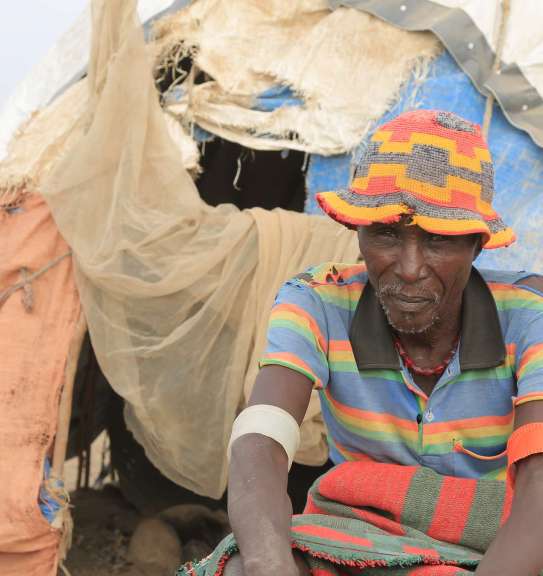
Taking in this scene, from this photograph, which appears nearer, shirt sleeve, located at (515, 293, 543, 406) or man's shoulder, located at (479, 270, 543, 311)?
shirt sleeve, located at (515, 293, 543, 406)

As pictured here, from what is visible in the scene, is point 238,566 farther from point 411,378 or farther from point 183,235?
point 183,235

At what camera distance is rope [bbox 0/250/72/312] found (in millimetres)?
3375

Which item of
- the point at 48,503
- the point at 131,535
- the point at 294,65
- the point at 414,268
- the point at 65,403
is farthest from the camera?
the point at 131,535

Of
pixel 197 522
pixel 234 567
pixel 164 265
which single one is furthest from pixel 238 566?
pixel 197 522

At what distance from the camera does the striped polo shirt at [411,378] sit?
1.83 m

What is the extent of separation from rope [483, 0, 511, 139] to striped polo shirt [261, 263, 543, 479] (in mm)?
1678

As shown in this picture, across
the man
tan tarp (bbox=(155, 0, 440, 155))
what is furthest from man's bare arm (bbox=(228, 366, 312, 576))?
tan tarp (bbox=(155, 0, 440, 155))

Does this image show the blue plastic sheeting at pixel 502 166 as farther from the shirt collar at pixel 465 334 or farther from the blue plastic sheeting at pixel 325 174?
the shirt collar at pixel 465 334

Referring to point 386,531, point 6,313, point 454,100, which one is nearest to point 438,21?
point 454,100

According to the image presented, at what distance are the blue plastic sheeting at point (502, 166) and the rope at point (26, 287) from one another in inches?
43.8

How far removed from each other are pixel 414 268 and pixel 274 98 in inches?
88.2

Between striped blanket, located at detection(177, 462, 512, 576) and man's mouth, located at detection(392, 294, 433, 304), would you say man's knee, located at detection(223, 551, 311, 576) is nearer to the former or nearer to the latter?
striped blanket, located at detection(177, 462, 512, 576)

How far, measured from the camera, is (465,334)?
1.86 metres

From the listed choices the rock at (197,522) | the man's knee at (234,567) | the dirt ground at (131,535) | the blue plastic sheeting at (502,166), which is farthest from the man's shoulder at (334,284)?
the rock at (197,522)
